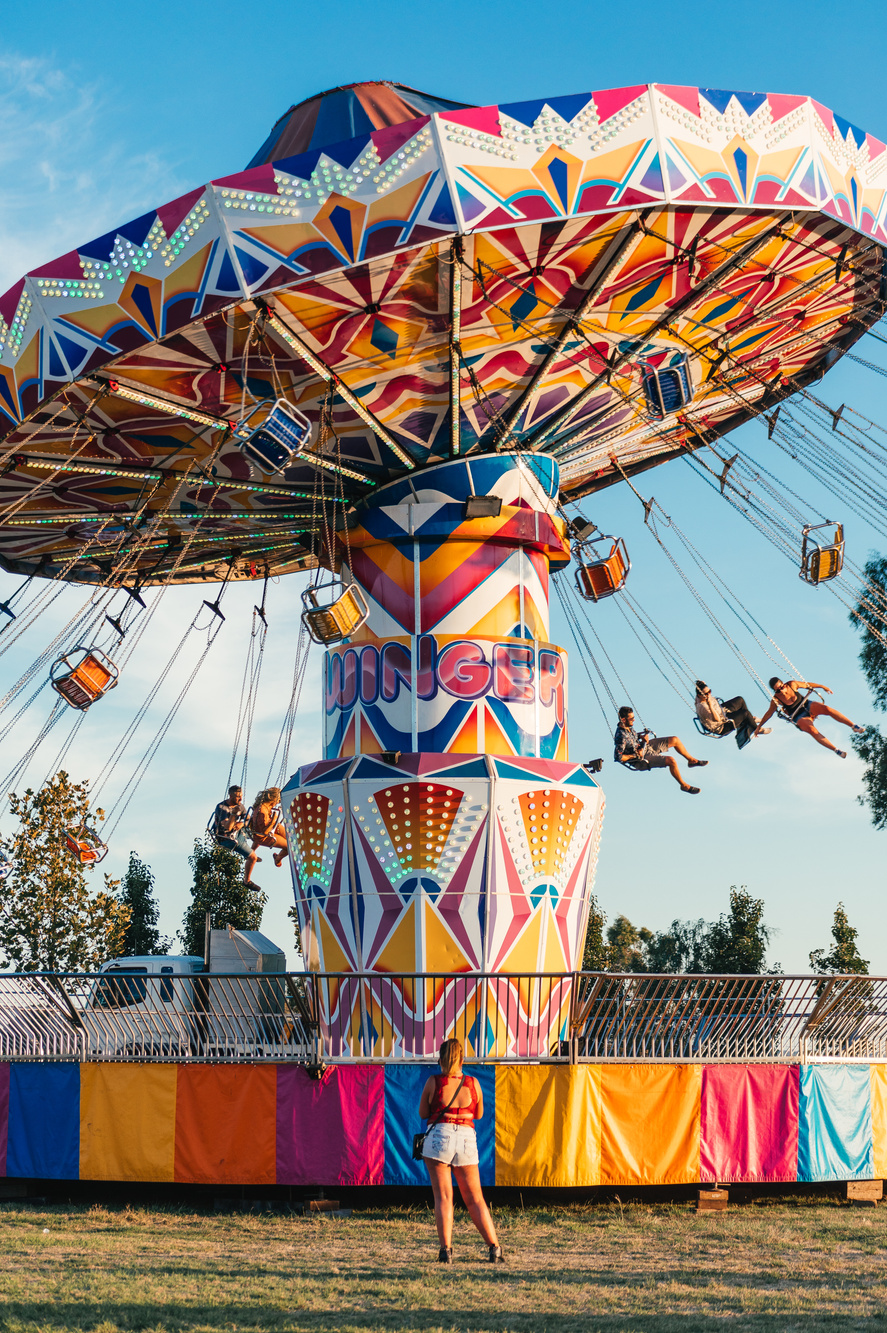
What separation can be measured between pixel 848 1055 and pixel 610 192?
29.4ft

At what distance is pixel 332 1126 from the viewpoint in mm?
12406

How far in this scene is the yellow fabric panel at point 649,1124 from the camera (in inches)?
491

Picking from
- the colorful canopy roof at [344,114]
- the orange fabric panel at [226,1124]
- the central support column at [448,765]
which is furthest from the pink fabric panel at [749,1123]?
the colorful canopy roof at [344,114]

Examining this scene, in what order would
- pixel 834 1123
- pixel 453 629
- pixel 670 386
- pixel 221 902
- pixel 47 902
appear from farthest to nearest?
1. pixel 221 902
2. pixel 47 902
3. pixel 453 629
4. pixel 670 386
5. pixel 834 1123

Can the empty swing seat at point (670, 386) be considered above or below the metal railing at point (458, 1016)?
above

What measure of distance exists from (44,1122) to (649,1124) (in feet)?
19.7

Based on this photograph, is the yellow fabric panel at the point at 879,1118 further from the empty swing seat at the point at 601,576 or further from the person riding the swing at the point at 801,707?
the empty swing seat at the point at 601,576

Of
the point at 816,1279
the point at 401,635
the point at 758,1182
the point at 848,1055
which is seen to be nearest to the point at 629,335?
the point at 401,635

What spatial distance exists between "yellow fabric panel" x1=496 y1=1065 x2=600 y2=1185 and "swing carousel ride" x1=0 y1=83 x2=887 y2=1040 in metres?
1.01

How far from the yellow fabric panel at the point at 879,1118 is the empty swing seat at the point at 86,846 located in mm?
11621

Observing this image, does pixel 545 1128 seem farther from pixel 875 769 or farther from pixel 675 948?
pixel 675 948

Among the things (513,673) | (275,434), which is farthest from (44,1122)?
(513,673)

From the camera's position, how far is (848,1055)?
1383cm

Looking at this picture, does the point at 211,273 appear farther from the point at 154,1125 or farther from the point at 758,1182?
the point at 758,1182
